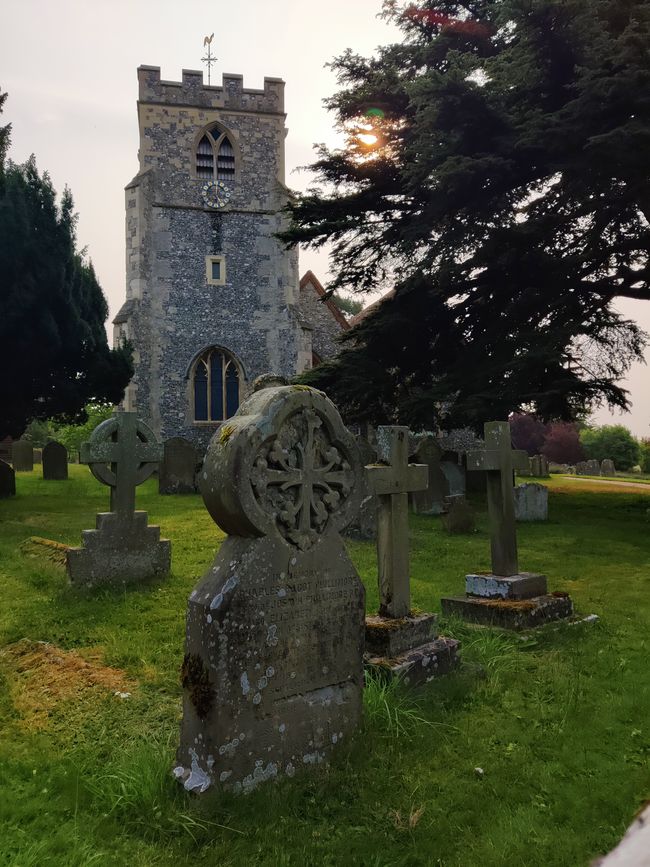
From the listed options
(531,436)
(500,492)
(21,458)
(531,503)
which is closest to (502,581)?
(500,492)

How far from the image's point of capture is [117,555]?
286 inches

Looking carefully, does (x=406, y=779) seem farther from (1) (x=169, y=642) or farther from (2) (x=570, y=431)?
(2) (x=570, y=431)

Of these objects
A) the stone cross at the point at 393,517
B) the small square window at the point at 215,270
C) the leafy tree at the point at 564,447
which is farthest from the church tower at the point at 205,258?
the leafy tree at the point at 564,447

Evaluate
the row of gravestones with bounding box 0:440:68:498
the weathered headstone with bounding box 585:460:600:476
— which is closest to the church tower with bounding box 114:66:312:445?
the row of gravestones with bounding box 0:440:68:498

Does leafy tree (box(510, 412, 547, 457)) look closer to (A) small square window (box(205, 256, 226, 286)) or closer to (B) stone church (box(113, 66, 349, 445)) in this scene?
(B) stone church (box(113, 66, 349, 445))

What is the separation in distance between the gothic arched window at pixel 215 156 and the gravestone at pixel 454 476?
51.6 feet

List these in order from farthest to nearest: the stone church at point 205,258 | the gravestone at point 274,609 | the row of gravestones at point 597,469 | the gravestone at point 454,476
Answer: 1. the row of gravestones at point 597,469
2. the stone church at point 205,258
3. the gravestone at point 454,476
4. the gravestone at point 274,609

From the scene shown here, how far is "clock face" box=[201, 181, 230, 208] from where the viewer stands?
80.4 ft

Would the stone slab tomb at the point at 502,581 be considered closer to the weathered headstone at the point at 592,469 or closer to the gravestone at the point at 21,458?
the gravestone at the point at 21,458

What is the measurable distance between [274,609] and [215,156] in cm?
2478

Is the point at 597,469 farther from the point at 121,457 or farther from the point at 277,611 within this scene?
the point at 277,611

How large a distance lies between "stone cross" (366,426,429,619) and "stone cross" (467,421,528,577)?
4.21 feet

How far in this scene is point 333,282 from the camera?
16.8 metres

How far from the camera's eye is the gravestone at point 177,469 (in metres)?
16.5
